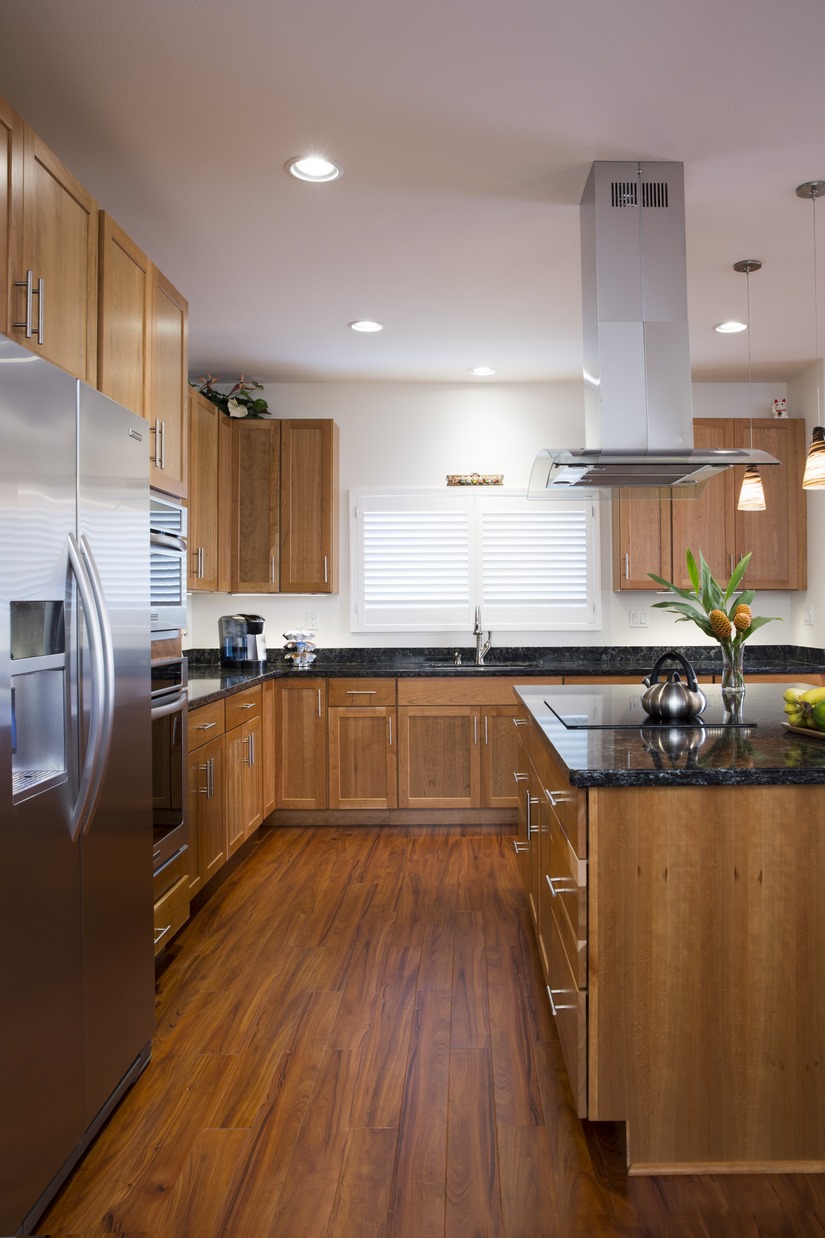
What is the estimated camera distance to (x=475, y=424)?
5336 mm

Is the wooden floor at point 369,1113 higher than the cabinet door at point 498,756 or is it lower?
lower

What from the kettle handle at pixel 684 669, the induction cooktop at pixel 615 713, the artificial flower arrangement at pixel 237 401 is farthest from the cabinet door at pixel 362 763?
the kettle handle at pixel 684 669

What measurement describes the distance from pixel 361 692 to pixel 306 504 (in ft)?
3.83

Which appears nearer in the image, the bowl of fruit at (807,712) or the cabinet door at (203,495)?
the bowl of fruit at (807,712)

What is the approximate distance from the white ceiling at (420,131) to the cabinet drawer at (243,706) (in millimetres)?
1836

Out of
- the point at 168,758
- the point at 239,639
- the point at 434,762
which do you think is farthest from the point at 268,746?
the point at 168,758

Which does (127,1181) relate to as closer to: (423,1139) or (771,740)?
(423,1139)

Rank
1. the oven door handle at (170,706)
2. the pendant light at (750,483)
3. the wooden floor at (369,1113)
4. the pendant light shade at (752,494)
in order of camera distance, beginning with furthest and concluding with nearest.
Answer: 1. the pendant light shade at (752,494)
2. the pendant light at (750,483)
3. the oven door handle at (170,706)
4. the wooden floor at (369,1113)

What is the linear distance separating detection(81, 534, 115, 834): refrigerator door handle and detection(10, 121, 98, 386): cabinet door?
0.60 metres

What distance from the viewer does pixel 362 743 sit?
473 cm

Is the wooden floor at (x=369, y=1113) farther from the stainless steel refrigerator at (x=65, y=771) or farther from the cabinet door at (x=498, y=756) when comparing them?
the cabinet door at (x=498, y=756)

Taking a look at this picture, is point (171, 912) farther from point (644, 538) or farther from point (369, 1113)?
point (644, 538)

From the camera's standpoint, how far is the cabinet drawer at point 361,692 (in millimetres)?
4695

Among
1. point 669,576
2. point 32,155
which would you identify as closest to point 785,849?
point 32,155
